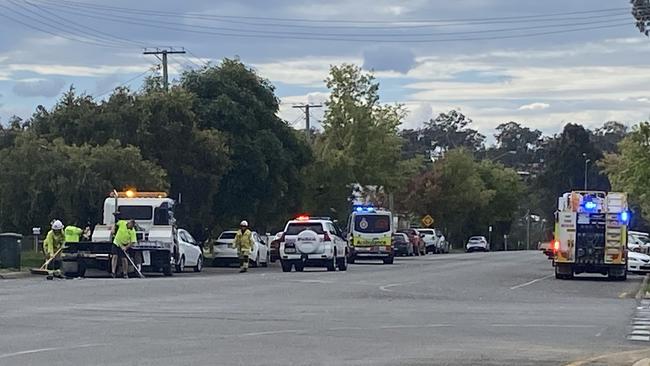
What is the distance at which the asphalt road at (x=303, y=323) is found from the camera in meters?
15.6

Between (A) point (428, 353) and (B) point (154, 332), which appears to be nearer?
(A) point (428, 353)

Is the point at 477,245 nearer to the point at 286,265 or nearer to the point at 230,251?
the point at 230,251

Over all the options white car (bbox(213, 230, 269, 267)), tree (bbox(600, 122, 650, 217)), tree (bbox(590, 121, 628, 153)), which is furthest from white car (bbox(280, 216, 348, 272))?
tree (bbox(590, 121, 628, 153))

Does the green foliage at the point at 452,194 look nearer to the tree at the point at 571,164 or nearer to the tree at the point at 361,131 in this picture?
the tree at the point at 571,164

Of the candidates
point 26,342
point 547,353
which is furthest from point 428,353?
point 26,342

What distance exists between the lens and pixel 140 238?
40.0 meters

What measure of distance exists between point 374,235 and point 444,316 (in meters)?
32.0

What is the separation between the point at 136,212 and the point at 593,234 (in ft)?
48.2

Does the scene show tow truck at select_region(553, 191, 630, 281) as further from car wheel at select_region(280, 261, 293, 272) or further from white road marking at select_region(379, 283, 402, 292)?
car wheel at select_region(280, 261, 293, 272)

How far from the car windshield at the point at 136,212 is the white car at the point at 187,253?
166cm

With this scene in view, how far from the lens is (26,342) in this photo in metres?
16.6

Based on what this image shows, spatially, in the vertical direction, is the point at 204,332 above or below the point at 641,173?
below

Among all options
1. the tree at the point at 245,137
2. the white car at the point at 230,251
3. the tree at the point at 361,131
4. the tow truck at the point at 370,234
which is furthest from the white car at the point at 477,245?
the white car at the point at 230,251

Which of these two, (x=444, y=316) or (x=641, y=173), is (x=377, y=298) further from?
(x=641, y=173)
